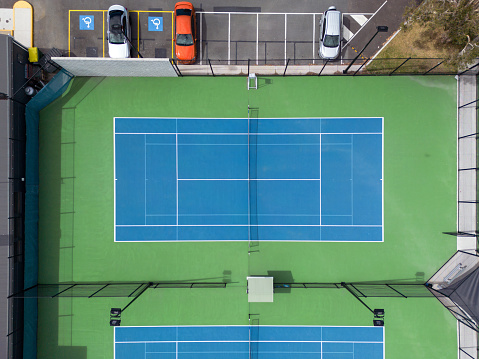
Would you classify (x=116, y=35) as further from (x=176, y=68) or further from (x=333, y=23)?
(x=333, y=23)

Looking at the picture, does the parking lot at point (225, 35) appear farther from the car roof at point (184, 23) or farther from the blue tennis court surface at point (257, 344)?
the blue tennis court surface at point (257, 344)

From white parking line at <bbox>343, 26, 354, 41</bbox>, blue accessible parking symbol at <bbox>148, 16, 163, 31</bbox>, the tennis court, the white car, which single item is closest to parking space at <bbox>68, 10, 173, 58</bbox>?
blue accessible parking symbol at <bbox>148, 16, 163, 31</bbox>

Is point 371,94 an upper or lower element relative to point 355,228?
upper

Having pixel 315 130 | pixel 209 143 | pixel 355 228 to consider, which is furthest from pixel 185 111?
pixel 355 228

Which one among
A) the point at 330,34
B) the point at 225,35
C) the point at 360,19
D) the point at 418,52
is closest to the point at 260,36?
the point at 225,35

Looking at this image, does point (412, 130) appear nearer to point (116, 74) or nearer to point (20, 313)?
point (116, 74)

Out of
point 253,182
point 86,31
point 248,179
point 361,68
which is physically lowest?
point 253,182
